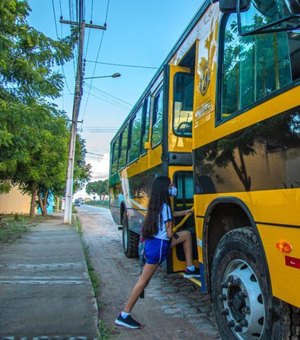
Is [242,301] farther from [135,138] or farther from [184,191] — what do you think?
[135,138]

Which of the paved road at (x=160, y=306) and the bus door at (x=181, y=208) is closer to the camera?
the paved road at (x=160, y=306)

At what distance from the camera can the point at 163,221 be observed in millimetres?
4465

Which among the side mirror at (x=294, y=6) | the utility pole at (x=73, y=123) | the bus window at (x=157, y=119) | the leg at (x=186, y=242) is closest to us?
the side mirror at (x=294, y=6)

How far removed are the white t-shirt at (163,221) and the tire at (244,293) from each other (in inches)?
38.1

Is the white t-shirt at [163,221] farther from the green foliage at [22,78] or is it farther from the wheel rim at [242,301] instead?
the green foliage at [22,78]

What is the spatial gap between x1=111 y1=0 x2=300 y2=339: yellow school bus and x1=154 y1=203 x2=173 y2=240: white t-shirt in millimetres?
515

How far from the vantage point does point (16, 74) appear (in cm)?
885

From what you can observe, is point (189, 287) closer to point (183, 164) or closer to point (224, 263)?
point (183, 164)

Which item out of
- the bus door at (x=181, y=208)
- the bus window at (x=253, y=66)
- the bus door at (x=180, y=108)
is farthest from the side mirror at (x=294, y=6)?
the bus door at (x=181, y=208)

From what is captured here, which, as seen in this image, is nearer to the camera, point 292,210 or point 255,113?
point 292,210

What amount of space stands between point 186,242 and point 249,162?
7.13 feet

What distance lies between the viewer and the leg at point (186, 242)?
4812 millimetres

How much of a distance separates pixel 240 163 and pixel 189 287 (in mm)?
3853

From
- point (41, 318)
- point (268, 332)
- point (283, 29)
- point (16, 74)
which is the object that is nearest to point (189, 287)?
point (41, 318)
